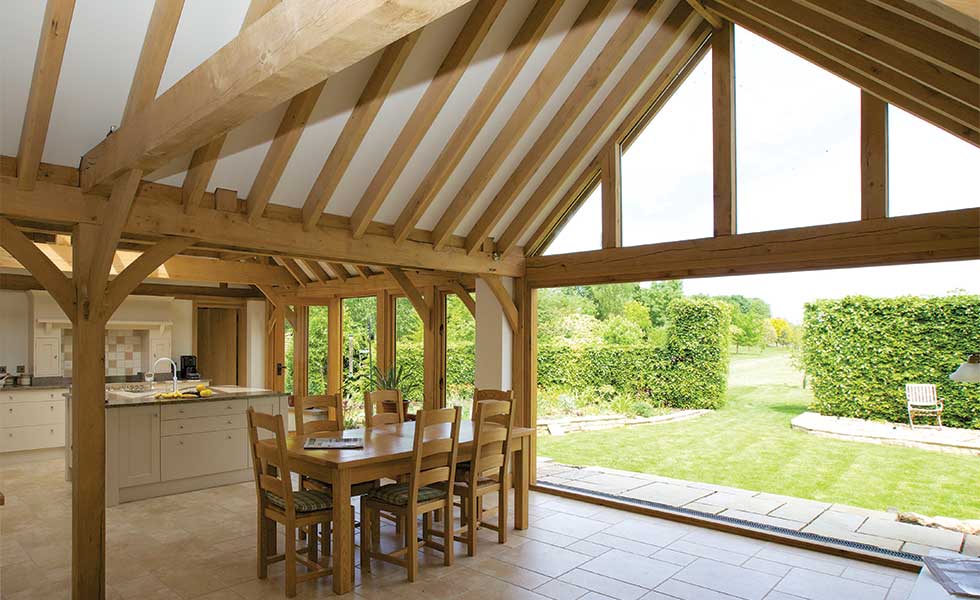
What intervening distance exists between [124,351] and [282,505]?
286 inches

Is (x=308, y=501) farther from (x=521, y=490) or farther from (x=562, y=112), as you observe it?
(x=562, y=112)

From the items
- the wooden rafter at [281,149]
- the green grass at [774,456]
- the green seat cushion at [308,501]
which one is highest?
the wooden rafter at [281,149]

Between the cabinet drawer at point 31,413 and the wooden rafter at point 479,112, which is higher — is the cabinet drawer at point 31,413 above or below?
below

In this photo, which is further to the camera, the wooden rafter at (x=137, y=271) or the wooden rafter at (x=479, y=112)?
the wooden rafter at (x=479, y=112)

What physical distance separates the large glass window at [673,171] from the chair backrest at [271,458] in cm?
395

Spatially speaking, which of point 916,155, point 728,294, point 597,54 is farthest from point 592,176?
point 728,294

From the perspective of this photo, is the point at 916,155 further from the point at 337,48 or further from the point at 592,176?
the point at 337,48

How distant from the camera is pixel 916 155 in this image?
480cm

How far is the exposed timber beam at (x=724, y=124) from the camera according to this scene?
5.77 meters

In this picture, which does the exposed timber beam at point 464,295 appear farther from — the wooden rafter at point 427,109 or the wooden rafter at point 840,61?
the wooden rafter at point 840,61

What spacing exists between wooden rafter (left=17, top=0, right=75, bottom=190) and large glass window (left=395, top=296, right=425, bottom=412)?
5.75 m

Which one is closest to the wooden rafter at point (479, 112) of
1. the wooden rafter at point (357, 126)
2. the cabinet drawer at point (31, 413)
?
the wooden rafter at point (357, 126)

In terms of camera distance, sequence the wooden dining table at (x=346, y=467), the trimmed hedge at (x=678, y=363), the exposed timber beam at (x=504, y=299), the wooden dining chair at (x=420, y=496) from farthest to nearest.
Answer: the trimmed hedge at (x=678, y=363) → the exposed timber beam at (x=504, y=299) → the wooden dining chair at (x=420, y=496) → the wooden dining table at (x=346, y=467)

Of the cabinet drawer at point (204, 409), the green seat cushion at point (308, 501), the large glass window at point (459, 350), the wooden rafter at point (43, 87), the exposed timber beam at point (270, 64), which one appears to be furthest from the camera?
the large glass window at point (459, 350)
